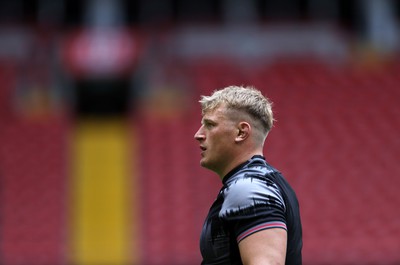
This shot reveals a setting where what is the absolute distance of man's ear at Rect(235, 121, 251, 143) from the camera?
277cm

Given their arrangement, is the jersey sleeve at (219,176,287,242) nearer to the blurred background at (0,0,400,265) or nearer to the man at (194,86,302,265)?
the man at (194,86,302,265)

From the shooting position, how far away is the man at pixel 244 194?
252cm

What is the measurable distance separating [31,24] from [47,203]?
472 centimetres

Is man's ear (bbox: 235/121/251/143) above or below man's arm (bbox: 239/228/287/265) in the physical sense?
above

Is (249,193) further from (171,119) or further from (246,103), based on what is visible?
(171,119)

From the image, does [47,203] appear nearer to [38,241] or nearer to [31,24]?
[38,241]

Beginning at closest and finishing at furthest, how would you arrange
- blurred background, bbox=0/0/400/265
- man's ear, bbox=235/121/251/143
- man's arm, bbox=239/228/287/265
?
man's arm, bbox=239/228/287/265 → man's ear, bbox=235/121/251/143 → blurred background, bbox=0/0/400/265

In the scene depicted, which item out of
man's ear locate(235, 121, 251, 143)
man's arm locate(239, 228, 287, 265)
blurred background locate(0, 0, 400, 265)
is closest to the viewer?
man's arm locate(239, 228, 287, 265)

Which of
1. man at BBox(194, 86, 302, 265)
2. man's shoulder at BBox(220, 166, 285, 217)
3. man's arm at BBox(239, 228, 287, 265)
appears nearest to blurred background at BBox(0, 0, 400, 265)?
man at BBox(194, 86, 302, 265)

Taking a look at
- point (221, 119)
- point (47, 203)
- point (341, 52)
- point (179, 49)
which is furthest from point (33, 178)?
point (221, 119)

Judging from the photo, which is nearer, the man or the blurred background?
the man

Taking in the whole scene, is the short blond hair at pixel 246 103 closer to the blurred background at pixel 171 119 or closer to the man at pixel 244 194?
the man at pixel 244 194

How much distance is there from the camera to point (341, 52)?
1345 cm

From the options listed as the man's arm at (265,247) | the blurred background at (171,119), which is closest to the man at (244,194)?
the man's arm at (265,247)
